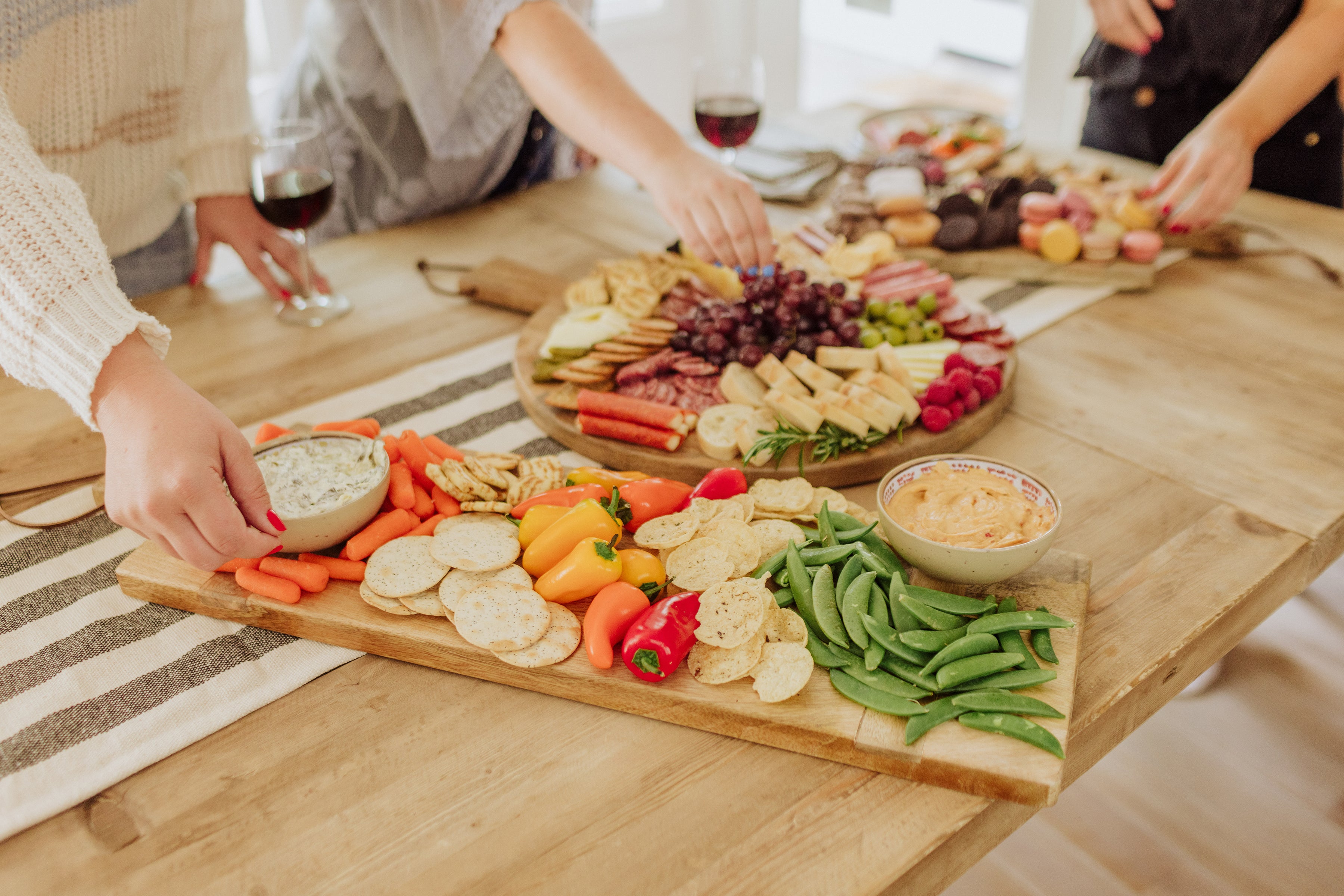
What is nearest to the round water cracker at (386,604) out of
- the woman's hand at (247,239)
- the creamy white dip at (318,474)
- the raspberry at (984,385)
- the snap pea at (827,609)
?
the creamy white dip at (318,474)

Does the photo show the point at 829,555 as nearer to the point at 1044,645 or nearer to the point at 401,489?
the point at 1044,645

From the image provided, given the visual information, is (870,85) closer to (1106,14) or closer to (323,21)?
(1106,14)

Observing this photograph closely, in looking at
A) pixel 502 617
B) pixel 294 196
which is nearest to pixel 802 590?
pixel 502 617

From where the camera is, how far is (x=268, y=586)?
1.28 m

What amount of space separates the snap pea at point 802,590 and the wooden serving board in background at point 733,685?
0.23 feet

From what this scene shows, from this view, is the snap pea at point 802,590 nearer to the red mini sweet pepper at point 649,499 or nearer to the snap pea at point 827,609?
the snap pea at point 827,609

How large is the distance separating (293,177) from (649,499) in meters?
1.02

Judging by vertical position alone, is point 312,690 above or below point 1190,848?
above

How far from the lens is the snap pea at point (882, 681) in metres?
1.11

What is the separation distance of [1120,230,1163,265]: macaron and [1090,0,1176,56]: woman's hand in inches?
26.0

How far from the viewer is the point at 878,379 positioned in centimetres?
164

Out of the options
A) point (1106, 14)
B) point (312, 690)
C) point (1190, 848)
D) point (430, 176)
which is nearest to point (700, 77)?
point (430, 176)

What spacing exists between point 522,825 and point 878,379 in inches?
36.6

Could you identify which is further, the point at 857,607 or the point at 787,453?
the point at 787,453
